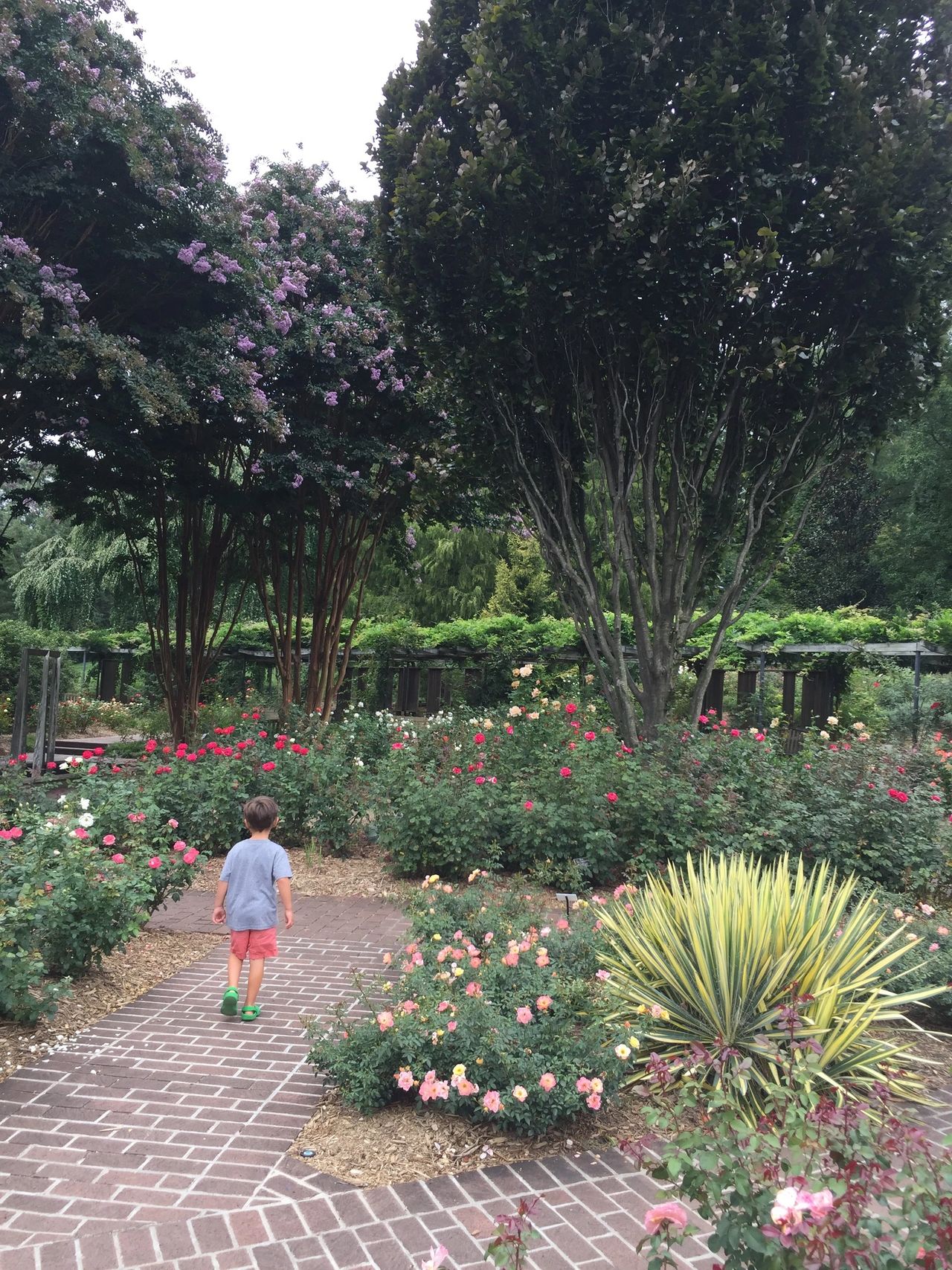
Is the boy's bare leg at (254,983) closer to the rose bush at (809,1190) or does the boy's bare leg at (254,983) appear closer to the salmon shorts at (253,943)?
the salmon shorts at (253,943)

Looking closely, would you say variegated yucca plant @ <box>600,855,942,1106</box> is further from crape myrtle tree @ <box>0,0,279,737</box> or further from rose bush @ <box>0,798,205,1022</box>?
crape myrtle tree @ <box>0,0,279,737</box>

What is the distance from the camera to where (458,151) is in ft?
22.0

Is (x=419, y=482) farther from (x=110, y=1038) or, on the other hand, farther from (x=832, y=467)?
(x=110, y=1038)

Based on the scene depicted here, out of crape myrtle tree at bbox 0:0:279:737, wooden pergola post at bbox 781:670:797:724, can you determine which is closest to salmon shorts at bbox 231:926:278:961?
crape myrtle tree at bbox 0:0:279:737

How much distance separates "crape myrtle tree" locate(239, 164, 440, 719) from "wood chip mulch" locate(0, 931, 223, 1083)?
16.4 ft

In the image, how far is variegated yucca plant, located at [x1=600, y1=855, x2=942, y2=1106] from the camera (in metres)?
3.11

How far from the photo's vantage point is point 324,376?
371 inches

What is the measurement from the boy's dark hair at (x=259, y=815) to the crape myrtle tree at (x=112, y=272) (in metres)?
4.21

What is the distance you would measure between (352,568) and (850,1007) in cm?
900

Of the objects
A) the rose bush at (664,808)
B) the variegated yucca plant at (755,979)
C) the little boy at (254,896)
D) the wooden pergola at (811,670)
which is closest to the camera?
the variegated yucca plant at (755,979)

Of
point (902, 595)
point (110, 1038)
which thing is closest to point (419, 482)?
point (110, 1038)

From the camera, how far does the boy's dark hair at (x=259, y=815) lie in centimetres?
400

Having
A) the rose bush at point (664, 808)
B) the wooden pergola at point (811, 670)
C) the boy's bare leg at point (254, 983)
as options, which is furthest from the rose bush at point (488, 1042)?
the wooden pergola at point (811, 670)

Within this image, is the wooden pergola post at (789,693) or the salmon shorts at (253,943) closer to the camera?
the salmon shorts at (253,943)
